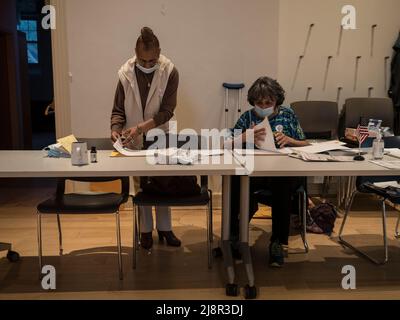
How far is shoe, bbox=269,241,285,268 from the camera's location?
99.7 inches

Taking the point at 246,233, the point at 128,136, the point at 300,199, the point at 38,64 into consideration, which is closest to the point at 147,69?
the point at 128,136

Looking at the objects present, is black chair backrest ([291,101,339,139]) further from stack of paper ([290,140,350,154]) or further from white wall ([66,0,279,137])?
stack of paper ([290,140,350,154])

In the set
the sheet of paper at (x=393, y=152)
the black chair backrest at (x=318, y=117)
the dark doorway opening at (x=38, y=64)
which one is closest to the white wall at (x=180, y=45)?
the black chair backrest at (x=318, y=117)

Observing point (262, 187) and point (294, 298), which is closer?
point (294, 298)

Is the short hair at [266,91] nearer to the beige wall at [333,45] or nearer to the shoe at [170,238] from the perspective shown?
the shoe at [170,238]

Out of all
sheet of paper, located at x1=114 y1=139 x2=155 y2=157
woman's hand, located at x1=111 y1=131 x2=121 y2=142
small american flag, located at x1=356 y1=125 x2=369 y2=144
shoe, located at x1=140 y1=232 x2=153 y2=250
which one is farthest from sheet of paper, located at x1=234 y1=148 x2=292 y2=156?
shoe, located at x1=140 y1=232 x2=153 y2=250

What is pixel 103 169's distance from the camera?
200 centimetres

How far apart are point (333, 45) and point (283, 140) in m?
2.01

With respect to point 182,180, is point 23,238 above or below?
below

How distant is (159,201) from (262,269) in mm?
730

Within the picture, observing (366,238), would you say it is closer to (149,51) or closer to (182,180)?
(182,180)

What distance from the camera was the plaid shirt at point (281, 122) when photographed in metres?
2.67

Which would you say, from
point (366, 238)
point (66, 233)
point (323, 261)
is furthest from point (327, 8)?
point (66, 233)

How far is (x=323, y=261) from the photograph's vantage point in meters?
2.64
